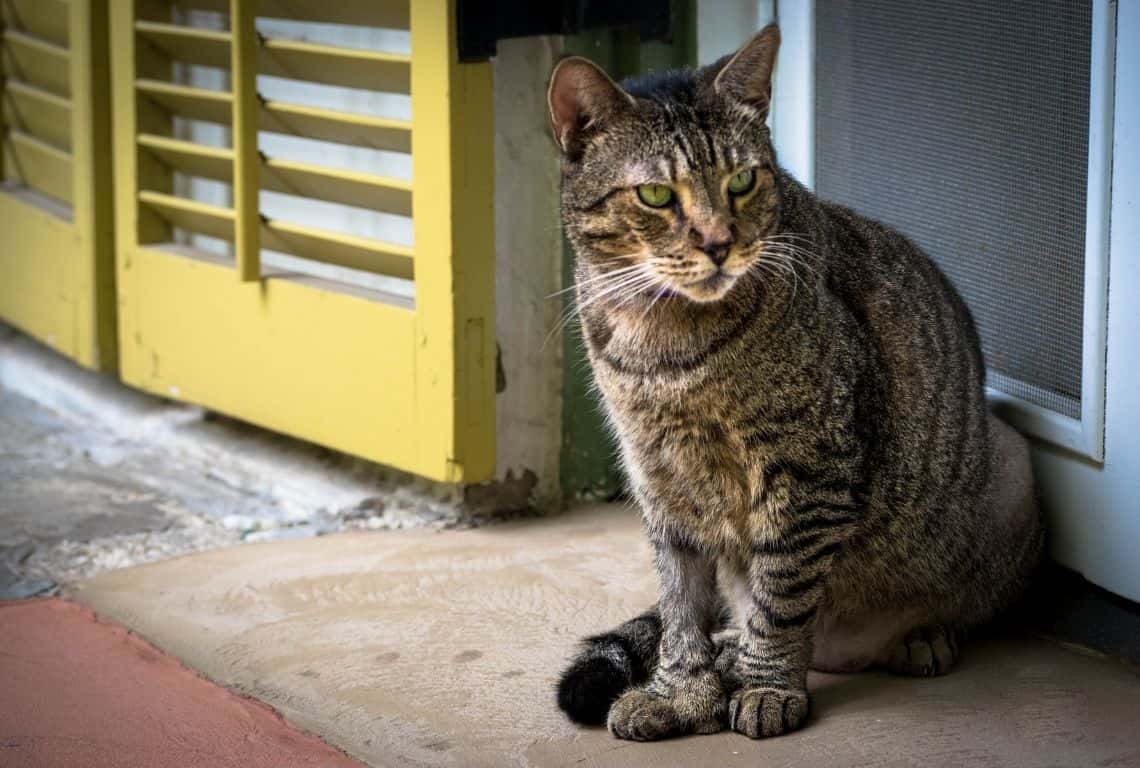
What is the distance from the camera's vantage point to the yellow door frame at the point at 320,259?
362cm

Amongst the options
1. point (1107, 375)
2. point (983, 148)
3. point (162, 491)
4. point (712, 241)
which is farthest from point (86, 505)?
point (1107, 375)

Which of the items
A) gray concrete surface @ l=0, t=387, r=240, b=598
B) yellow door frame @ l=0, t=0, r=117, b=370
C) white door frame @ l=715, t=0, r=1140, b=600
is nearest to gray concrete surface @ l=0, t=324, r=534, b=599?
gray concrete surface @ l=0, t=387, r=240, b=598

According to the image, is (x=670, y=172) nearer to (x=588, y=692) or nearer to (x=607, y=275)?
(x=607, y=275)

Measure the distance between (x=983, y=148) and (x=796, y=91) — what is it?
578 mm

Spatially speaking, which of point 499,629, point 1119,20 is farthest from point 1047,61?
point 499,629

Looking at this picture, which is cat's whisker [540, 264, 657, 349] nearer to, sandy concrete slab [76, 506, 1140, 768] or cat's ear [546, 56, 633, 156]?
cat's ear [546, 56, 633, 156]

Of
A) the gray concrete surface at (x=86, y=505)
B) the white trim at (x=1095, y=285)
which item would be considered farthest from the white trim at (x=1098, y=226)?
the gray concrete surface at (x=86, y=505)

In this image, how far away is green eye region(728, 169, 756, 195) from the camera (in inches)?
105

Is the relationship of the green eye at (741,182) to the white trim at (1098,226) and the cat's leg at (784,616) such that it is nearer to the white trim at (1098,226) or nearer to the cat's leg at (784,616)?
the cat's leg at (784,616)

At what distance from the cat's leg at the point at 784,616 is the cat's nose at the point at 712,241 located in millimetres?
468

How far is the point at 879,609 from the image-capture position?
2.98 m

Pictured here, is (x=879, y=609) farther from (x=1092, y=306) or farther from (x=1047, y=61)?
(x=1047, y=61)

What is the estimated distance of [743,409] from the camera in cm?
268

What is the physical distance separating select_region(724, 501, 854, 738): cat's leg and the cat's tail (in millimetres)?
210
